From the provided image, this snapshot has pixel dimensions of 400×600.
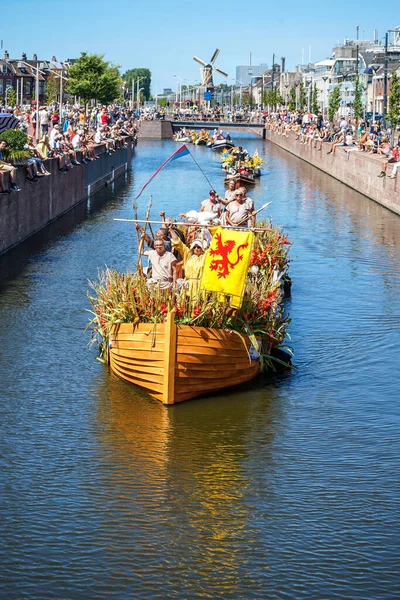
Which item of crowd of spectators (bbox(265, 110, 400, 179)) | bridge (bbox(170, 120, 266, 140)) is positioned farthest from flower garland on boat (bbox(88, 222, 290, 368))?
bridge (bbox(170, 120, 266, 140))

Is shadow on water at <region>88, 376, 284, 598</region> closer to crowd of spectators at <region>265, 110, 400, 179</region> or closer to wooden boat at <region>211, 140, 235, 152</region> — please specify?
crowd of spectators at <region>265, 110, 400, 179</region>

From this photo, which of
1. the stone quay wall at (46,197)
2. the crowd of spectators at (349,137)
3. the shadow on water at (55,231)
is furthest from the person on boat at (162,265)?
the crowd of spectators at (349,137)

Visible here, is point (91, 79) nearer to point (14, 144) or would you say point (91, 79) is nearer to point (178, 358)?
point (14, 144)

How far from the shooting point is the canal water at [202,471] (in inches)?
440

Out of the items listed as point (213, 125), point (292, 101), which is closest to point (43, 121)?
point (213, 125)

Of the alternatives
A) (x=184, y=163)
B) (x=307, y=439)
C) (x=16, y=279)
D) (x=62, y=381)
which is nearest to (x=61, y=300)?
(x=16, y=279)

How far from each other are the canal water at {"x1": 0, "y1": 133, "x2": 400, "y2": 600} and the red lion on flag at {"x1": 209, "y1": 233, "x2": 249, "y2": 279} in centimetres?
209

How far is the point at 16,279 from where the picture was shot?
27.5 metres

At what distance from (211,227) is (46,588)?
314 inches

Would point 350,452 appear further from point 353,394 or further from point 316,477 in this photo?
point 353,394

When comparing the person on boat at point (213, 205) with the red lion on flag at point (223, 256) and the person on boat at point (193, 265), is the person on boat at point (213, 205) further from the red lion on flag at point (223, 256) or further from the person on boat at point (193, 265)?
Result: the red lion on flag at point (223, 256)

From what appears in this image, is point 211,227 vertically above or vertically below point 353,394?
above

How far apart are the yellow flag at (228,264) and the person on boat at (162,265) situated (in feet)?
3.52

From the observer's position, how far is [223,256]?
55.3 feet
